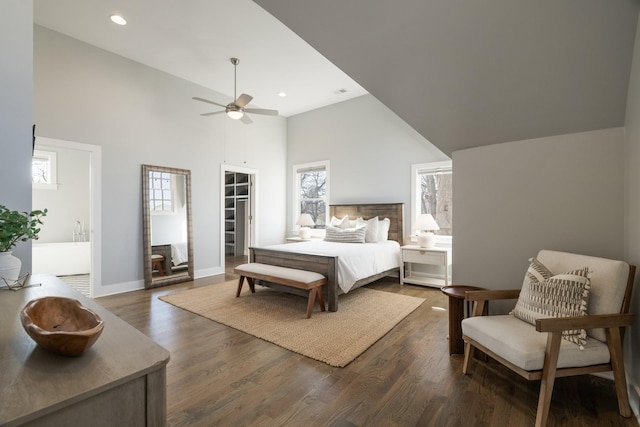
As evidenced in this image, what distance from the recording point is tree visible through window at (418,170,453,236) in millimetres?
4906

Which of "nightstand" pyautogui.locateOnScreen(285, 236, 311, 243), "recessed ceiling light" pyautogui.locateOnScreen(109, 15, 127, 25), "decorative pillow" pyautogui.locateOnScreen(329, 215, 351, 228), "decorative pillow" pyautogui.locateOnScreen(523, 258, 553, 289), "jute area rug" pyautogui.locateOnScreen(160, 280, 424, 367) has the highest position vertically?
"recessed ceiling light" pyautogui.locateOnScreen(109, 15, 127, 25)

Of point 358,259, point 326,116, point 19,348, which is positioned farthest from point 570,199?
point 326,116

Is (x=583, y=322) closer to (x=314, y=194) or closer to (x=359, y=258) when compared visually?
(x=359, y=258)

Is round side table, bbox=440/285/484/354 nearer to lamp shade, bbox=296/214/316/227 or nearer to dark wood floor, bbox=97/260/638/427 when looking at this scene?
dark wood floor, bbox=97/260/638/427

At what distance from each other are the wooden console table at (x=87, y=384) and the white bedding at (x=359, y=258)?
9.46 feet

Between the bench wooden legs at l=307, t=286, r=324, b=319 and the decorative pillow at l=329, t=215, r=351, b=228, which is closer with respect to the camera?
the bench wooden legs at l=307, t=286, r=324, b=319

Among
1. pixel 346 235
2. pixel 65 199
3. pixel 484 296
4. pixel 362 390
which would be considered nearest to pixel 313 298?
pixel 362 390

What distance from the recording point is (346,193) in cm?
604

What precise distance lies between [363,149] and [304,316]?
142 inches

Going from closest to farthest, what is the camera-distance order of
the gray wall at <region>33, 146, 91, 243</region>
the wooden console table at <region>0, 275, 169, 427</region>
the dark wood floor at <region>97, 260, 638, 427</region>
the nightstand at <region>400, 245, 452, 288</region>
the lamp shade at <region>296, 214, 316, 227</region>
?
the wooden console table at <region>0, 275, 169, 427</region>
the dark wood floor at <region>97, 260, 638, 427</region>
the nightstand at <region>400, 245, 452, 288</region>
the gray wall at <region>33, 146, 91, 243</region>
the lamp shade at <region>296, 214, 316, 227</region>

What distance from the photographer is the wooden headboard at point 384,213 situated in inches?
205

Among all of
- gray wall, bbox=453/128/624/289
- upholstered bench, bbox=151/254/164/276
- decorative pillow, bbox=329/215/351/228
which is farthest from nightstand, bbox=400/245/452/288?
upholstered bench, bbox=151/254/164/276

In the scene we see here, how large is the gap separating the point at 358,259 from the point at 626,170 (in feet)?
8.65

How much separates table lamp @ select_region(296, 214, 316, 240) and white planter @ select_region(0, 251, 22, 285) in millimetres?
4765
